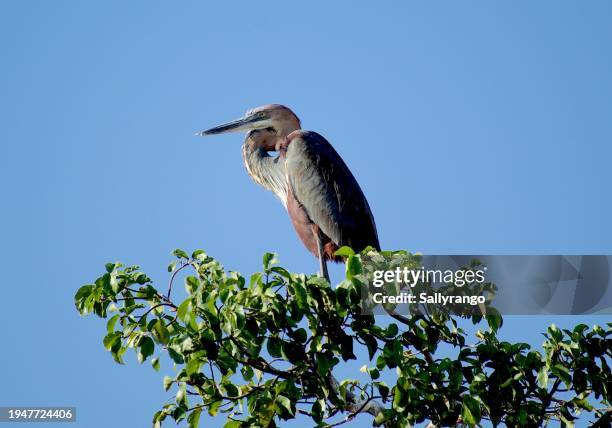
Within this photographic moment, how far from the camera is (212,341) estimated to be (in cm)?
457

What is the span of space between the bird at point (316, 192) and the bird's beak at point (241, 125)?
10cm

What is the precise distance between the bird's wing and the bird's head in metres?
0.39

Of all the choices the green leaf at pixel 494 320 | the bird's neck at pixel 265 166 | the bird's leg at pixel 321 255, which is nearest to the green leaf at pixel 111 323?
the green leaf at pixel 494 320

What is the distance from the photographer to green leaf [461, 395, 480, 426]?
4.62m

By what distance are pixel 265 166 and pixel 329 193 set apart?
90cm

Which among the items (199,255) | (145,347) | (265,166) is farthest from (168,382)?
(265,166)

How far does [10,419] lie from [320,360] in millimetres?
3953

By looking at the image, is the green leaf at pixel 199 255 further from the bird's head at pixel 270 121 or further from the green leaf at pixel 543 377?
the bird's head at pixel 270 121

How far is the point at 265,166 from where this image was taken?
28.3ft

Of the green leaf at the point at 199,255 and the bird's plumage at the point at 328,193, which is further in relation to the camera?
the bird's plumage at the point at 328,193

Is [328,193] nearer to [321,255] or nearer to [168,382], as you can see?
[321,255]

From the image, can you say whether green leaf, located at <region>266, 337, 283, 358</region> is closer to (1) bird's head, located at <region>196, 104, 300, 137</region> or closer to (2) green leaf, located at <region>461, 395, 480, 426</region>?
(2) green leaf, located at <region>461, 395, 480, 426</region>

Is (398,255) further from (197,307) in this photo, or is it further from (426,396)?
(197,307)

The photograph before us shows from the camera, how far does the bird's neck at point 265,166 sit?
848 cm
